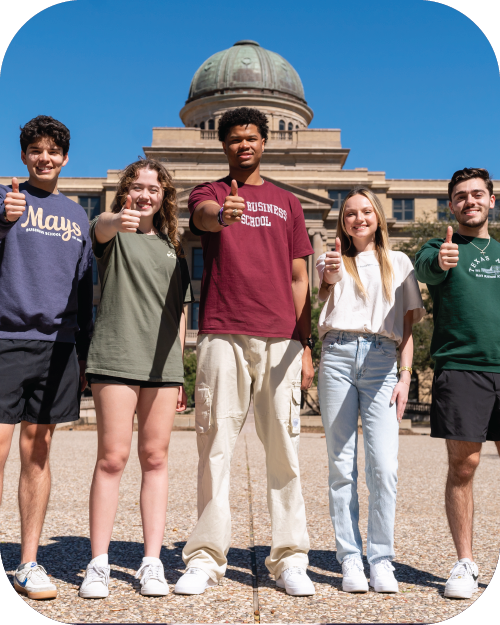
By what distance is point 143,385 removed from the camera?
3.97m

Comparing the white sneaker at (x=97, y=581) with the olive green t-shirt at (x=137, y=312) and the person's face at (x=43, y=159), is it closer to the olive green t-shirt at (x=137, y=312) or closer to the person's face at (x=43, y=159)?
the olive green t-shirt at (x=137, y=312)


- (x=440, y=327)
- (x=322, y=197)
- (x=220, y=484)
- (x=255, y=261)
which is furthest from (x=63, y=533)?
(x=322, y=197)

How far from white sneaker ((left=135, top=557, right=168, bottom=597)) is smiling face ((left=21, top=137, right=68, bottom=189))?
96.6 inches

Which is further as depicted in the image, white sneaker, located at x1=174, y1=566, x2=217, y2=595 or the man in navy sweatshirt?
the man in navy sweatshirt

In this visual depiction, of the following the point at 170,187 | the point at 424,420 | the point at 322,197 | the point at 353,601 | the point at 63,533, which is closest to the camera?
the point at 353,601

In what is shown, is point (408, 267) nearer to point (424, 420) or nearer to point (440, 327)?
point (440, 327)

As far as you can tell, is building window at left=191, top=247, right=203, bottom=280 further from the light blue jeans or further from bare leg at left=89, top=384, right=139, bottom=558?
bare leg at left=89, top=384, right=139, bottom=558

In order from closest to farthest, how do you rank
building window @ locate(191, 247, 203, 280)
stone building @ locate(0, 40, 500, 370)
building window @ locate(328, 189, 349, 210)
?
building window @ locate(191, 247, 203, 280)
stone building @ locate(0, 40, 500, 370)
building window @ locate(328, 189, 349, 210)

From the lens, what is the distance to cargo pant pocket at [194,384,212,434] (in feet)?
13.3

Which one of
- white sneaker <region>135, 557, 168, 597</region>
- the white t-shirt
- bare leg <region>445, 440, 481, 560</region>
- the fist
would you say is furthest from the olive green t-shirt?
bare leg <region>445, 440, 481, 560</region>

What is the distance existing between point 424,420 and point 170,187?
25.5 meters

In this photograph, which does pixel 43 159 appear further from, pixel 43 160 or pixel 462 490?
pixel 462 490

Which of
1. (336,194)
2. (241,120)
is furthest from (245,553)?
(336,194)

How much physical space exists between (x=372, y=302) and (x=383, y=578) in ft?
5.68
